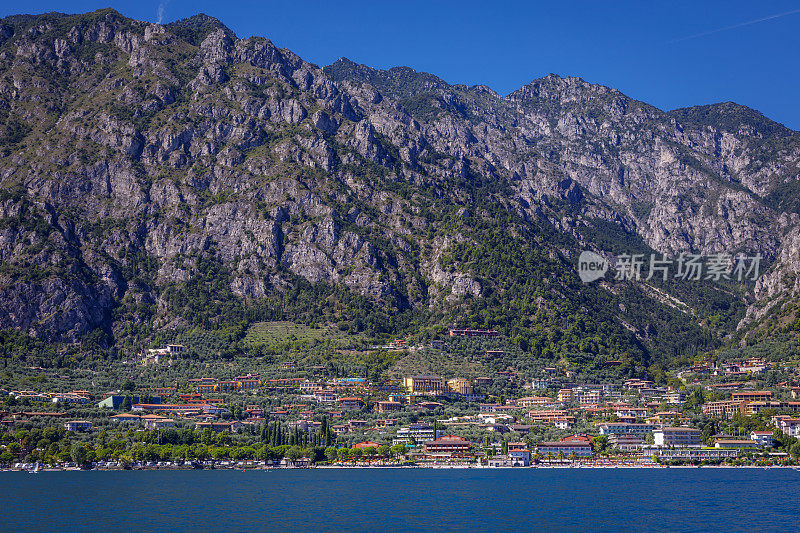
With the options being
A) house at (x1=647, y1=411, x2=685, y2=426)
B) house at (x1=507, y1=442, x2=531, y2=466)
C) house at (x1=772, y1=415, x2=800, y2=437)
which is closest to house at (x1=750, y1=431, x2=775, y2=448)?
house at (x1=772, y1=415, x2=800, y2=437)

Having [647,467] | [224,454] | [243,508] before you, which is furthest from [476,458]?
[243,508]

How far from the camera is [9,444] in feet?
529

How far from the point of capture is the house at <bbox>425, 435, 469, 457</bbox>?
16762 centimetres

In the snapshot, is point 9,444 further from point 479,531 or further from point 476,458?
point 479,531

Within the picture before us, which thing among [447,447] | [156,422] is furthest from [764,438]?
[156,422]

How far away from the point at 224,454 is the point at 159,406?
35792 mm

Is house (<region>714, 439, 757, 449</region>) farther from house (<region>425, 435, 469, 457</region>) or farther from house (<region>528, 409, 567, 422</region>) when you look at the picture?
house (<region>425, 435, 469, 457</region>)

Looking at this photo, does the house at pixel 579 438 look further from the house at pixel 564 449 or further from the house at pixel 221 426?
the house at pixel 221 426

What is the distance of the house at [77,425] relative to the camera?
567ft

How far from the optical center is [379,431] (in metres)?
180

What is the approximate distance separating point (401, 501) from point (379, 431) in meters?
72.6

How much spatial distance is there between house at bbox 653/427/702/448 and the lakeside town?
0.19 m

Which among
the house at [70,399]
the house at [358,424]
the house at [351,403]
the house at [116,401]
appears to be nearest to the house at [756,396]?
the house at [358,424]

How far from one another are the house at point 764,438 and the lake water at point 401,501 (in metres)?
18.5
